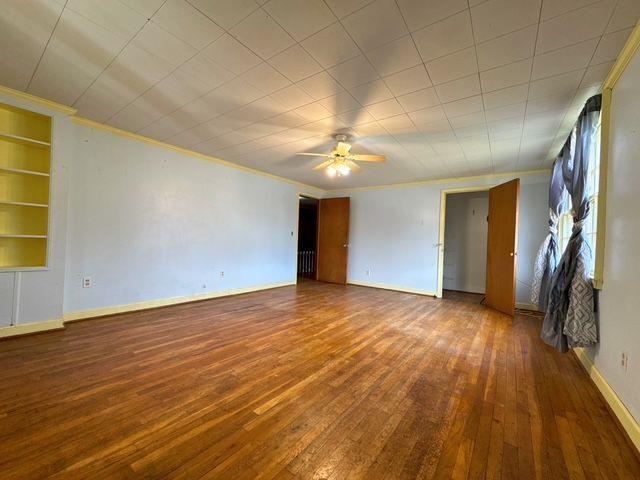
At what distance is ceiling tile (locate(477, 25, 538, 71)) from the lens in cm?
161

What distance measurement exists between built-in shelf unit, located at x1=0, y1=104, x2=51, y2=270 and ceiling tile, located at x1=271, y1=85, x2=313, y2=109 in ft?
8.33

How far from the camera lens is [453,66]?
6.29 ft

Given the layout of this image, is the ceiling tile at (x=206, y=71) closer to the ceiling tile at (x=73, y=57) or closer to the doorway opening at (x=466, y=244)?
the ceiling tile at (x=73, y=57)

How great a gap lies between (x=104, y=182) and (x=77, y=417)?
280 centimetres

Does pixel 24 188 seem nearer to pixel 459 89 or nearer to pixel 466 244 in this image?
pixel 459 89

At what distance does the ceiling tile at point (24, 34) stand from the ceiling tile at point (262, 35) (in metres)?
1.04

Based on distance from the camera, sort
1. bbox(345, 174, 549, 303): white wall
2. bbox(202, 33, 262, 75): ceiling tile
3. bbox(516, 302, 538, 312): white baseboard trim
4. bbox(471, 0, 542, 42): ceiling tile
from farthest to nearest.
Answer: bbox(345, 174, 549, 303): white wall, bbox(516, 302, 538, 312): white baseboard trim, bbox(202, 33, 262, 75): ceiling tile, bbox(471, 0, 542, 42): ceiling tile

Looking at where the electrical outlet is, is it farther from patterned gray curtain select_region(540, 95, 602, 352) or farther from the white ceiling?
the white ceiling

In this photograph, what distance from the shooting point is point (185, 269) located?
4152 mm

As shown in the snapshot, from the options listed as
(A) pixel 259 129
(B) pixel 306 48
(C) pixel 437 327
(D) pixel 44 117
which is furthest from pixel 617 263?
(D) pixel 44 117

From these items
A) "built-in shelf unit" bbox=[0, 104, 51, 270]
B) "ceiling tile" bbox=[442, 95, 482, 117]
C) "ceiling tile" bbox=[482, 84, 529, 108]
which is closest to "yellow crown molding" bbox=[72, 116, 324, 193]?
"built-in shelf unit" bbox=[0, 104, 51, 270]

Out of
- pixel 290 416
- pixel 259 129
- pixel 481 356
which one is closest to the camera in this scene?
pixel 290 416

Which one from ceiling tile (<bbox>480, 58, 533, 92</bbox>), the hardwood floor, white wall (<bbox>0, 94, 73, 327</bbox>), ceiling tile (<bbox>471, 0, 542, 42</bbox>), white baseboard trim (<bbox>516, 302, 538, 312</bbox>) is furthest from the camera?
white baseboard trim (<bbox>516, 302, 538, 312</bbox>)

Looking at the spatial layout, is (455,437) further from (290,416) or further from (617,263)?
(617,263)
